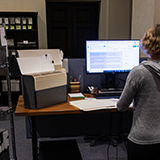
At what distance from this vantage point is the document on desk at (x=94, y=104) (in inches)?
56.2

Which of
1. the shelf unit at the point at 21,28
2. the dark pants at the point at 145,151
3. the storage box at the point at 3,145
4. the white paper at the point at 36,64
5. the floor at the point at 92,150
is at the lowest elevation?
the floor at the point at 92,150

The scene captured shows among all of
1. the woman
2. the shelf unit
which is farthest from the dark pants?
the shelf unit

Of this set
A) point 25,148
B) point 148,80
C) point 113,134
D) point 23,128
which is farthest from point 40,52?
point 23,128

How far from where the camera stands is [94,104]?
1496mm

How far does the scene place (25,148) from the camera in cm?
230

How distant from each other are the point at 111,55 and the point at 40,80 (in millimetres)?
778

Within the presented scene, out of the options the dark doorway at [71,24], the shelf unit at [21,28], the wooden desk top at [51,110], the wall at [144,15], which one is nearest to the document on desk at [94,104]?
the wooden desk top at [51,110]

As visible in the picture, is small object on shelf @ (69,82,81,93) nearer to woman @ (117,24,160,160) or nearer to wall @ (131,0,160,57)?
woman @ (117,24,160,160)

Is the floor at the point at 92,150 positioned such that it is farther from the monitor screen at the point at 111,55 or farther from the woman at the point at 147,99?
the woman at the point at 147,99

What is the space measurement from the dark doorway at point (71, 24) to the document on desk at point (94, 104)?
112 inches

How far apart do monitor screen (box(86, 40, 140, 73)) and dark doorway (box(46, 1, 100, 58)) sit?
97.3 inches

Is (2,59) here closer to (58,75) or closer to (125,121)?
(58,75)

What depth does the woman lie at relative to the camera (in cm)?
106

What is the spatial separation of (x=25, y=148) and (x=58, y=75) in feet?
3.89
